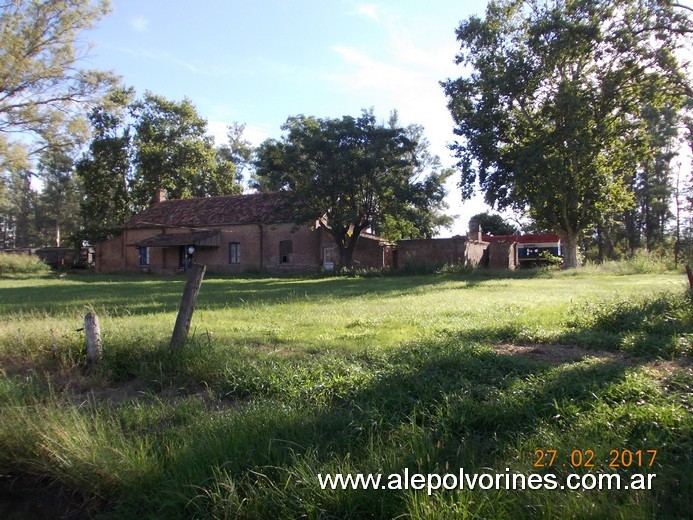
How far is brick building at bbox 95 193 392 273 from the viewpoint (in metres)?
35.4

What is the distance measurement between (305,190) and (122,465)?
26.8 meters

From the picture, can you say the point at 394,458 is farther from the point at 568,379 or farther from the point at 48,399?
the point at 48,399

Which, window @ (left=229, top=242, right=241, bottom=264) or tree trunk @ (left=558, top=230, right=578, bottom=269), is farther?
window @ (left=229, top=242, right=241, bottom=264)

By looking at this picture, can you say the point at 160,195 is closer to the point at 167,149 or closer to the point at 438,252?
the point at 167,149

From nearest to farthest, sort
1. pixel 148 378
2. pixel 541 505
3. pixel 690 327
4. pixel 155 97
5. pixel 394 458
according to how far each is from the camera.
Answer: pixel 541 505 → pixel 394 458 → pixel 148 378 → pixel 690 327 → pixel 155 97

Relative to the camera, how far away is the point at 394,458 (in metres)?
3.24

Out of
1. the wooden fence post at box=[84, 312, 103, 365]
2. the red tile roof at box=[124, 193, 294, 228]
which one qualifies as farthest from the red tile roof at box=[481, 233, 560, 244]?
the wooden fence post at box=[84, 312, 103, 365]

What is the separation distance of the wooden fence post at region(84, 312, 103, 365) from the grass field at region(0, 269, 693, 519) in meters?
0.15

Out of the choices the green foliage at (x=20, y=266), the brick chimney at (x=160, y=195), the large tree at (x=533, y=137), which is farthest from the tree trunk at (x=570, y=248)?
the green foliage at (x=20, y=266)

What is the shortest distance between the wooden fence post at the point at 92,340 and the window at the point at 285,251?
30389 mm

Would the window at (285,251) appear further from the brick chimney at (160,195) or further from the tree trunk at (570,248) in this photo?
the tree trunk at (570,248)

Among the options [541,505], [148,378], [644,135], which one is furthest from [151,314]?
[644,135]

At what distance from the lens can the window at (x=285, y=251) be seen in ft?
119

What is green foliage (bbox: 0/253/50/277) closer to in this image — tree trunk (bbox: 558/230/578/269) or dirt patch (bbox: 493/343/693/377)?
tree trunk (bbox: 558/230/578/269)
